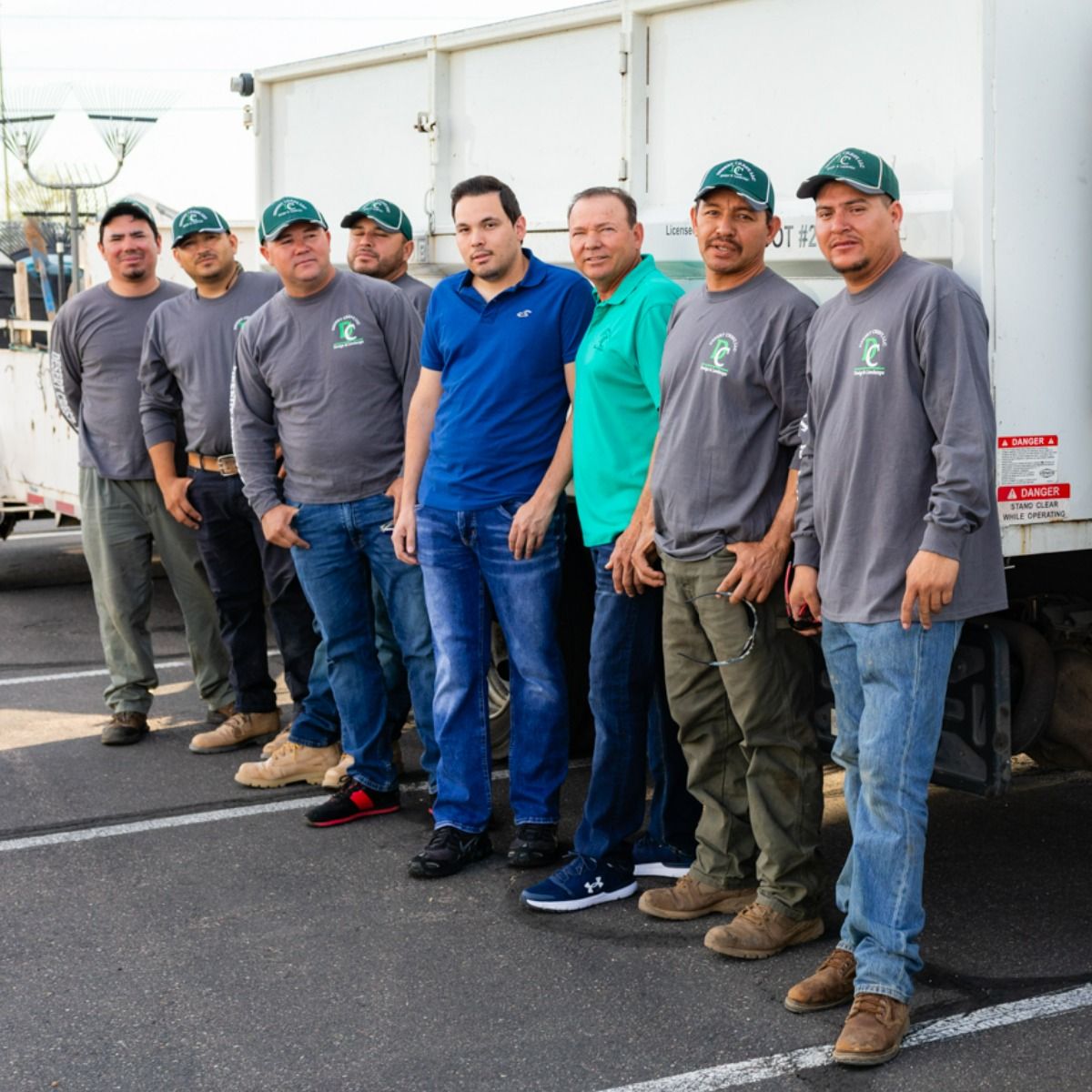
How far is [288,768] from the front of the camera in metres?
6.41

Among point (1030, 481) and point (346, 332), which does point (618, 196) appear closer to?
point (346, 332)

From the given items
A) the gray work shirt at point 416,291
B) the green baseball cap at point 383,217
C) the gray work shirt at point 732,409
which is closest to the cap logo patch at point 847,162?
the gray work shirt at point 732,409

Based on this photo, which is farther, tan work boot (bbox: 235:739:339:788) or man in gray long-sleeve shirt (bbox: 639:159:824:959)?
tan work boot (bbox: 235:739:339:788)

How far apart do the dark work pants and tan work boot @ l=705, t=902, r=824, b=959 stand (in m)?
2.48

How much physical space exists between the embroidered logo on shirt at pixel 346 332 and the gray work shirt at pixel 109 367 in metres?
1.65

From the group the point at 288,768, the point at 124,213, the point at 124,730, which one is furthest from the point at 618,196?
the point at 124,730

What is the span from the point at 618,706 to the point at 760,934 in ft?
2.65

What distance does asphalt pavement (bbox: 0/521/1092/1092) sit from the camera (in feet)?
12.9

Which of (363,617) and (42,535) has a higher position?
(363,617)

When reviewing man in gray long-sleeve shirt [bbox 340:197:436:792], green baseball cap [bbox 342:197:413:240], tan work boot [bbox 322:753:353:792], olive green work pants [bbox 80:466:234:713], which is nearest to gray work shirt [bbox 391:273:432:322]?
man in gray long-sleeve shirt [bbox 340:197:436:792]

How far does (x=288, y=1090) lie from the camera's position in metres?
3.84

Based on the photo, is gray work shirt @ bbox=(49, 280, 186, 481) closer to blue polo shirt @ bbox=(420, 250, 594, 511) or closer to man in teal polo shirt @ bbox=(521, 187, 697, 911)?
blue polo shirt @ bbox=(420, 250, 594, 511)

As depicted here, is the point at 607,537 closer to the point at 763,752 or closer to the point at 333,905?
the point at 763,752

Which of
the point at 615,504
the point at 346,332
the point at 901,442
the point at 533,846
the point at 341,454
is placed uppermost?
the point at 346,332
